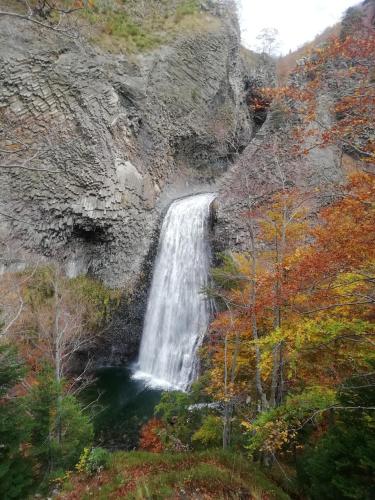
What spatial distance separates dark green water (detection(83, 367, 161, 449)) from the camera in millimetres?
13141

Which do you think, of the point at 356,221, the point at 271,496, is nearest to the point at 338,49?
the point at 356,221

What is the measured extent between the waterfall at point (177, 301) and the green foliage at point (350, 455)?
13.4 metres

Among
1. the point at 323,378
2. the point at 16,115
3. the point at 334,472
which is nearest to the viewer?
the point at 334,472

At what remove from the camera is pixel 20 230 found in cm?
1756

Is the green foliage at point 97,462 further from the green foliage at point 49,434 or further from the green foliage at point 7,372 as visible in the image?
the green foliage at point 7,372

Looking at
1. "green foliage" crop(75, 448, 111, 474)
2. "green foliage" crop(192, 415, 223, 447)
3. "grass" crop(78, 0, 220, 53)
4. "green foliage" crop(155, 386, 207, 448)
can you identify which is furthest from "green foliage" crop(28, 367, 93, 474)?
"grass" crop(78, 0, 220, 53)

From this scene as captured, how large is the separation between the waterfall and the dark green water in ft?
3.54

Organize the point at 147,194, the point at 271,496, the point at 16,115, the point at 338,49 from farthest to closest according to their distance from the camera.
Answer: the point at 147,194
the point at 16,115
the point at 338,49
the point at 271,496

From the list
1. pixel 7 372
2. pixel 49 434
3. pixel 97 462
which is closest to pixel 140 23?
pixel 7 372

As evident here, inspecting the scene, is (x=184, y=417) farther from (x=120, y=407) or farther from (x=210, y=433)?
(x=120, y=407)

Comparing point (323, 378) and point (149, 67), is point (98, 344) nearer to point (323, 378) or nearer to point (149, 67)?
point (323, 378)

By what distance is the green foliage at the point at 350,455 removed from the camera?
3.47 m

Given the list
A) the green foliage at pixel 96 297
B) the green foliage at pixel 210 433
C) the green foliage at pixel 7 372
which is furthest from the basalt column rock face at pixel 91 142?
the green foliage at pixel 210 433

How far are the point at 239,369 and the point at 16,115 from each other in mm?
18216
